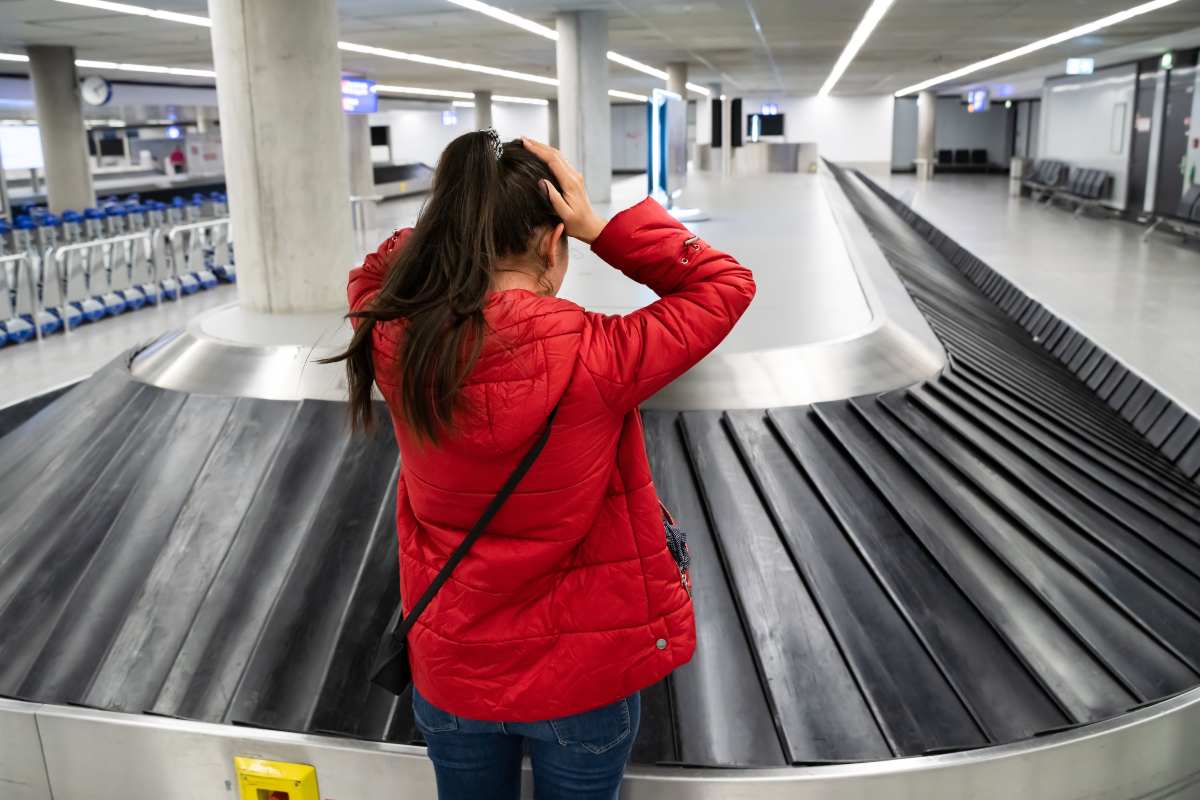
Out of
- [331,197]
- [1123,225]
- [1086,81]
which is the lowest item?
[1123,225]

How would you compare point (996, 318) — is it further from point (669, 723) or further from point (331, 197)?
point (669, 723)

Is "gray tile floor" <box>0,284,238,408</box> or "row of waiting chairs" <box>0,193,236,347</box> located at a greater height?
"row of waiting chairs" <box>0,193,236,347</box>

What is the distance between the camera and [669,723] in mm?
2969

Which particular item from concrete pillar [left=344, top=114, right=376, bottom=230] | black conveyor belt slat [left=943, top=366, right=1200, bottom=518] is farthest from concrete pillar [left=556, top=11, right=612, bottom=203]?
concrete pillar [left=344, top=114, right=376, bottom=230]

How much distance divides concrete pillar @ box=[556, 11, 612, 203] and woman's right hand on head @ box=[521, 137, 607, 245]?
41.6 feet

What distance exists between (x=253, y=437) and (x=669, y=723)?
7.06ft

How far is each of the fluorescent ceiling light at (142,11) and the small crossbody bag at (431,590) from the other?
11.1 metres

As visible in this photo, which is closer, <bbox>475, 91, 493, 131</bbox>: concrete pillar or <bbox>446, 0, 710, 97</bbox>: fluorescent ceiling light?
<bbox>446, 0, 710, 97</bbox>: fluorescent ceiling light

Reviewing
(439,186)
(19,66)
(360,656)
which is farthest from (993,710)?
(19,66)

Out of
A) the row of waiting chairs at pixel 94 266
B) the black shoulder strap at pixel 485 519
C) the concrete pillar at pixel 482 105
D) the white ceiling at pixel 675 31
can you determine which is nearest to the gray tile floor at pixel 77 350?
the row of waiting chairs at pixel 94 266

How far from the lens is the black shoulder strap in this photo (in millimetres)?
1721

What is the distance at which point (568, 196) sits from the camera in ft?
5.91

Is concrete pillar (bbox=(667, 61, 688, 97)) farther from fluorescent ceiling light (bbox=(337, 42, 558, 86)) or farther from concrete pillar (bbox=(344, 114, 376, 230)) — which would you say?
concrete pillar (bbox=(344, 114, 376, 230))

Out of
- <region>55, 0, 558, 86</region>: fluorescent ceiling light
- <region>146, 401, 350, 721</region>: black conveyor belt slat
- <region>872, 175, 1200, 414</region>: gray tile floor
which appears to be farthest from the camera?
<region>55, 0, 558, 86</region>: fluorescent ceiling light
